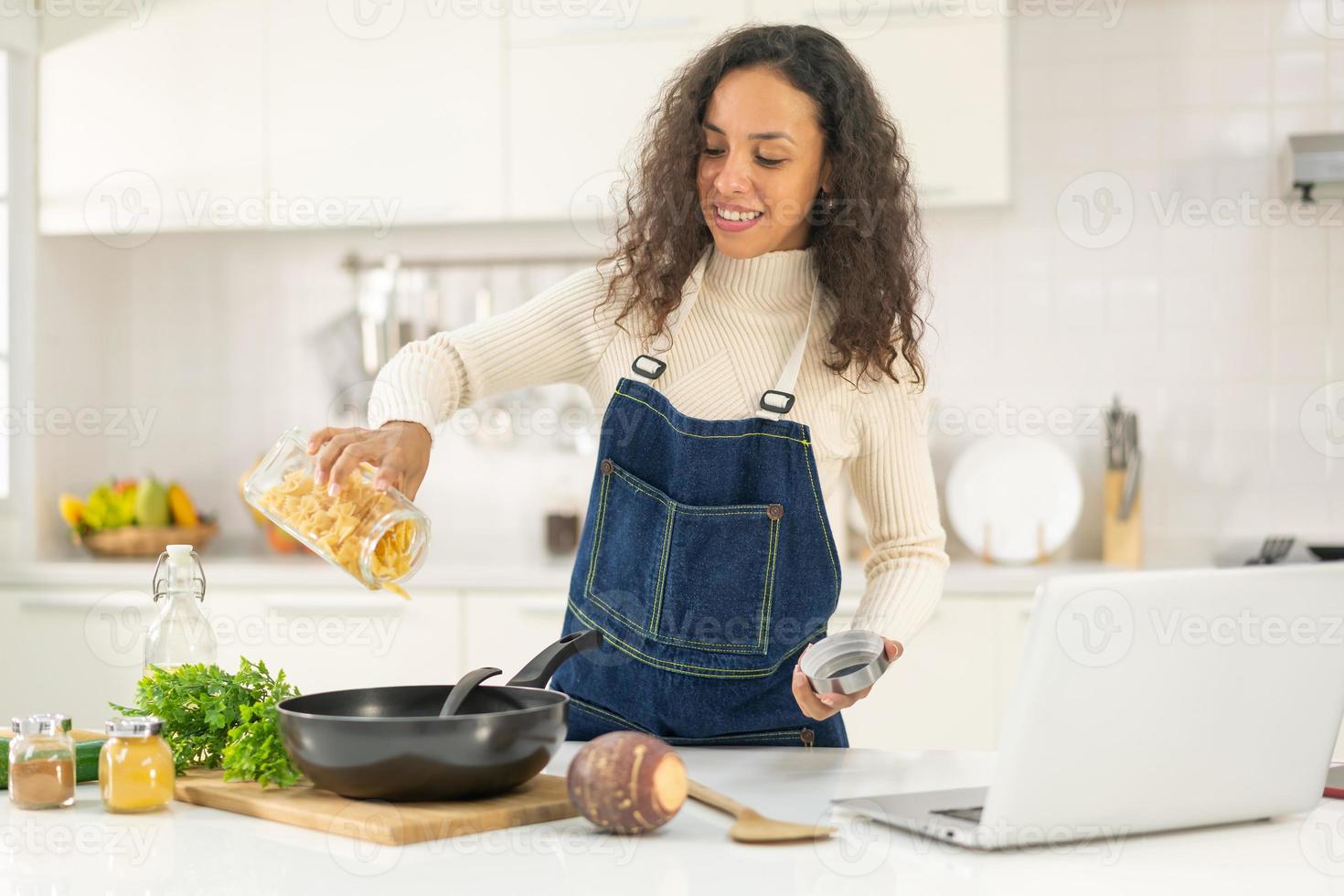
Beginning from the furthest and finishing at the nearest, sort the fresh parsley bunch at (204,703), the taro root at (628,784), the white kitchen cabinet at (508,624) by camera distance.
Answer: the white kitchen cabinet at (508,624)
the fresh parsley bunch at (204,703)
the taro root at (628,784)

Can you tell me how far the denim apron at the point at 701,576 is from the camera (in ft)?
5.37

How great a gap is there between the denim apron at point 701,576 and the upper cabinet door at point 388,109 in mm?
1756

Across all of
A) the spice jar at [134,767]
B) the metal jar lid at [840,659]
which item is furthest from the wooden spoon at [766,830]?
the spice jar at [134,767]

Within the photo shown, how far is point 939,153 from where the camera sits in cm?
314

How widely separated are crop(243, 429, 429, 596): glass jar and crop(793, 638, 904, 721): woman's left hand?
0.40m

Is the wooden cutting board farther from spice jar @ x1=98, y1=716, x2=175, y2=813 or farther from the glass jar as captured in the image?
the glass jar

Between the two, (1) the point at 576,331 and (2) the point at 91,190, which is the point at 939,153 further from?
(2) the point at 91,190

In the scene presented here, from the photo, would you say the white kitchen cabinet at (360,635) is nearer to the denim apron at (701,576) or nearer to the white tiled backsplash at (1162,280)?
the white tiled backsplash at (1162,280)

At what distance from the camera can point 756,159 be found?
1.71 metres

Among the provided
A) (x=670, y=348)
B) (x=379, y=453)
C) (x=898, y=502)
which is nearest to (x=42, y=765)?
(x=379, y=453)

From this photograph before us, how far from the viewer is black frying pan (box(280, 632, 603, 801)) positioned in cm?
112

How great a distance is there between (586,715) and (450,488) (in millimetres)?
2095

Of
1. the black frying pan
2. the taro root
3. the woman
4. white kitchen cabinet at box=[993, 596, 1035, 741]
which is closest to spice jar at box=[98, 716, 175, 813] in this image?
the black frying pan

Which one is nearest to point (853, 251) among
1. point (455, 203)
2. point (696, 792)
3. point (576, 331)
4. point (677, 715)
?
point (576, 331)
